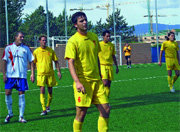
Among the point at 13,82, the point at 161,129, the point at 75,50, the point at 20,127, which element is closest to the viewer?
the point at 75,50

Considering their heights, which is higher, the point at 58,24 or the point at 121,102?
the point at 58,24

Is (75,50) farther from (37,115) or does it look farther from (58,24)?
(58,24)

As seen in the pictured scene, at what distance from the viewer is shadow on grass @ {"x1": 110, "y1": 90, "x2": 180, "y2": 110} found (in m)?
11.2

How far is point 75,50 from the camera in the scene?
602 cm

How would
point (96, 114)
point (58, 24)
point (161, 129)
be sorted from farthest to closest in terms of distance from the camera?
point (58, 24), point (96, 114), point (161, 129)

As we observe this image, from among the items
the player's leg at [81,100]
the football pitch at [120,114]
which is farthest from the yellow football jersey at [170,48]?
the player's leg at [81,100]

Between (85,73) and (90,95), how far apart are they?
35cm

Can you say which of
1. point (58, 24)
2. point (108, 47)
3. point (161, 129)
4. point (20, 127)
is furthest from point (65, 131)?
point (58, 24)

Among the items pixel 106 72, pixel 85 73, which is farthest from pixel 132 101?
pixel 85 73

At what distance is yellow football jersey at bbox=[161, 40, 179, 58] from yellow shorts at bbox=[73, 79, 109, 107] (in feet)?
26.5

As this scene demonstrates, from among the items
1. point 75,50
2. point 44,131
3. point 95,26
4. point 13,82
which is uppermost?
point 95,26

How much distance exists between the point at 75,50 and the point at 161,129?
2.64m

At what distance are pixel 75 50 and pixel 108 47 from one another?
558cm

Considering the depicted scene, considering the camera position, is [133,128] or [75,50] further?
[133,128]
